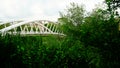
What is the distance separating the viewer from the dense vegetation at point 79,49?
7.82 m

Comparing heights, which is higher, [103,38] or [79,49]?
[103,38]

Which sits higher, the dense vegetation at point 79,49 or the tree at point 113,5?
the tree at point 113,5

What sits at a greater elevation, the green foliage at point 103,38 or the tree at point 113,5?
the tree at point 113,5

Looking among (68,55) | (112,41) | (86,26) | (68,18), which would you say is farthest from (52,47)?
(68,18)

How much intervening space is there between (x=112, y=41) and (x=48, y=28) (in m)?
58.7

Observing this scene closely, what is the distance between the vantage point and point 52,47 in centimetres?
864

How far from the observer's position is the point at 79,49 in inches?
337

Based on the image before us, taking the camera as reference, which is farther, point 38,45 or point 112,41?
point 38,45

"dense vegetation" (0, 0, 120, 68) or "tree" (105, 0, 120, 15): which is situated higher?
"tree" (105, 0, 120, 15)

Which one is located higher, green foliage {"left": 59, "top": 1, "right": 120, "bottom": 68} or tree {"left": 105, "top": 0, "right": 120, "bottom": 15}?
tree {"left": 105, "top": 0, "right": 120, "bottom": 15}

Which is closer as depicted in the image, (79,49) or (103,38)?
(103,38)

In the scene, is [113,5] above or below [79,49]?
above

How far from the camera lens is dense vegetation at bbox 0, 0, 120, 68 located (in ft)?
25.6

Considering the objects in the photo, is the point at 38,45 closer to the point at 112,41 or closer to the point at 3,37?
the point at 3,37
